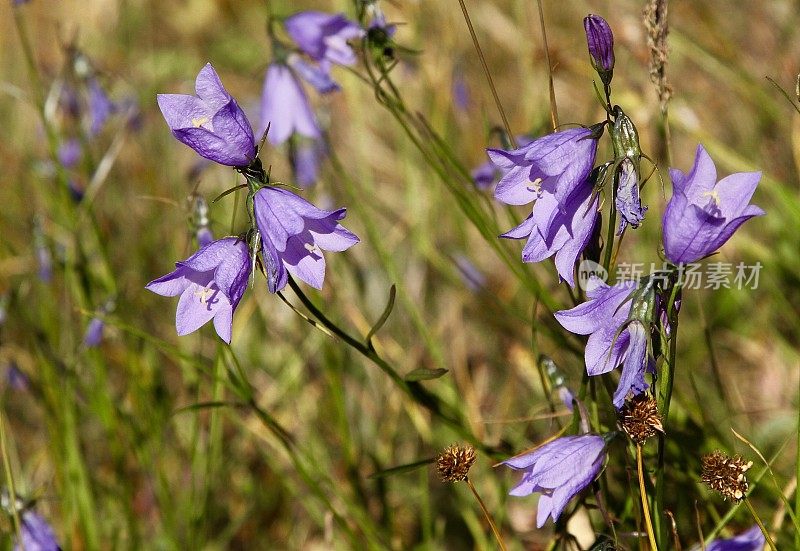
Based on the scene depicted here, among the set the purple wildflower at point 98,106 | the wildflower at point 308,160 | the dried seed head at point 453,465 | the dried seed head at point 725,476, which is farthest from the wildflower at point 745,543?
the purple wildflower at point 98,106

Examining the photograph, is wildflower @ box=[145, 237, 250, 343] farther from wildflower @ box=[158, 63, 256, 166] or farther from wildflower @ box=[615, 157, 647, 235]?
wildflower @ box=[615, 157, 647, 235]

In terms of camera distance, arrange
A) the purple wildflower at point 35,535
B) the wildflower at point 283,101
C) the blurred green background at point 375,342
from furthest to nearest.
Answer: the wildflower at point 283,101 → the blurred green background at point 375,342 → the purple wildflower at point 35,535

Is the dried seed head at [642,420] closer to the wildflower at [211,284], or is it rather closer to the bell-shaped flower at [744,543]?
the bell-shaped flower at [744,543]

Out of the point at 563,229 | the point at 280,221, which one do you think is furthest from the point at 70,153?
the point at 563,229

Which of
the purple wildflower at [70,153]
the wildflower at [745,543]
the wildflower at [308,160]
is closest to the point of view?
the wildflower at [745,543]

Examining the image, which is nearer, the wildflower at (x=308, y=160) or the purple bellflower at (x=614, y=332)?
the purple bellflower at (x=614, y=332)

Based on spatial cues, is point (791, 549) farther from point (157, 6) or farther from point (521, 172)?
point (157, 6)

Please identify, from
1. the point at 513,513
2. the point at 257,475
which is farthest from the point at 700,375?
the point at 257,475
